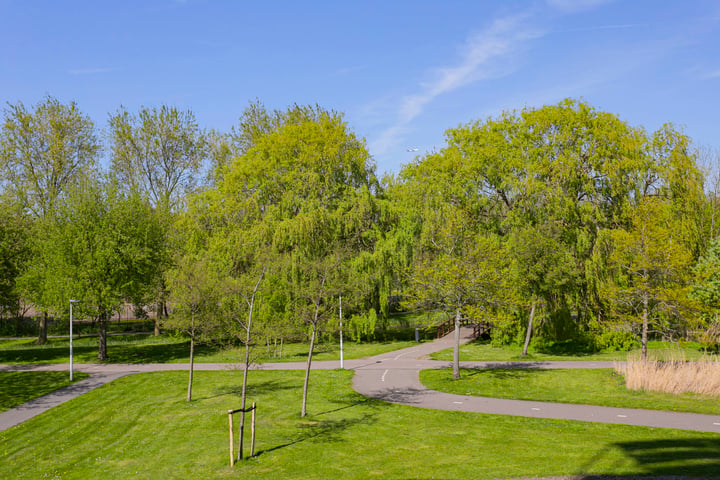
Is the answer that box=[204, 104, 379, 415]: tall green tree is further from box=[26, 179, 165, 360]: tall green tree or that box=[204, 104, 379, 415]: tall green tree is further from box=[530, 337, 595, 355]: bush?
box=[530, 337, 595, 355]: bush

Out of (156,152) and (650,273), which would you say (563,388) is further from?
(156,152)

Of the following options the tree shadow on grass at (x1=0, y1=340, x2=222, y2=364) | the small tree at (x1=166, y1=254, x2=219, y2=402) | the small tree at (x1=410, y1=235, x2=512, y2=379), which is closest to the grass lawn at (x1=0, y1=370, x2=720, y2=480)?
the small tree at (x1=166, y1=254, x2=219, y2=402)

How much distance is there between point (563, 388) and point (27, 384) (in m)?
23.5

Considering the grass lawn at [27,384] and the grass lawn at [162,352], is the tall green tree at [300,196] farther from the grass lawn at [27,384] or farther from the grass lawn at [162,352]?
the grass lawn at [27,384]

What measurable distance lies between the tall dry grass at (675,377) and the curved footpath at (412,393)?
8.59 ft

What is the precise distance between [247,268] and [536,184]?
18.2 meters

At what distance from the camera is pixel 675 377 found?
17.8 meters

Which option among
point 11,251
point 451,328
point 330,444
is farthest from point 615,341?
point 11,251

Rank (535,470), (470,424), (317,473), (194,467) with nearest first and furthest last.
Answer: (535,470)
(317,473)
(194,467)
(470,424)

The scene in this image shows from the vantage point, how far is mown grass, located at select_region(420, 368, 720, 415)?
55.1 feet

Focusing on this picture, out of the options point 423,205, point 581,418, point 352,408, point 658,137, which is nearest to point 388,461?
point 352,408

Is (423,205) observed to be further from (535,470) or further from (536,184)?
(535,470)

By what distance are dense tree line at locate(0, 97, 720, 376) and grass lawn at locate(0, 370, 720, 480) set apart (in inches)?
298

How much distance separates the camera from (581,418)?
15.3m
